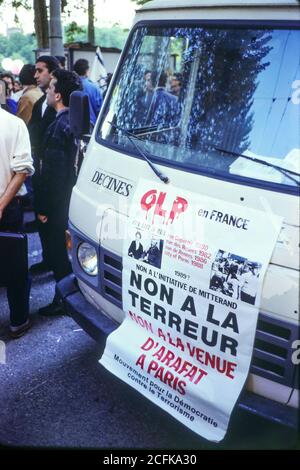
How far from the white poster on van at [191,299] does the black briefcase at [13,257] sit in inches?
50.7

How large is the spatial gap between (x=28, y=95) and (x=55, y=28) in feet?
6.20

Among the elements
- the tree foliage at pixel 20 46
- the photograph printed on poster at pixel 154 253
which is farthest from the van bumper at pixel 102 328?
the tree foliage at pixel 20 46

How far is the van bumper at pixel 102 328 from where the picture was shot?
1.98m

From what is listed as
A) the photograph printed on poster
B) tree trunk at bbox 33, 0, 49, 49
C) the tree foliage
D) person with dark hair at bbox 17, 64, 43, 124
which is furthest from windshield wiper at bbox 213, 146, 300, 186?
the tree foliage

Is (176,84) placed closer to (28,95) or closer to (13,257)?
(13,257)

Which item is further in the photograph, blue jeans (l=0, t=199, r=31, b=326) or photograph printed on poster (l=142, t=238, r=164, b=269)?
blue jeans (l=0, t=199, r=31, b=326)

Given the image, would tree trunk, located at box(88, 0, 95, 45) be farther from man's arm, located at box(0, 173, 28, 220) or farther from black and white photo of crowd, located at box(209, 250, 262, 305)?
black and white photo of crowd, located at box(209, 250, 262, 305)

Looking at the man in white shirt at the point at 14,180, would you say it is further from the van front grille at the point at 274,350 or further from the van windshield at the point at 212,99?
the van front grille at the point at 274,350

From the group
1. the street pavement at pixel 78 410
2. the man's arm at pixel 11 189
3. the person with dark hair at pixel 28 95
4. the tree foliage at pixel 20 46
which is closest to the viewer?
the street pavement at pixel 78 410

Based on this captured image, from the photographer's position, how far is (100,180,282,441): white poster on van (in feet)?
6.63

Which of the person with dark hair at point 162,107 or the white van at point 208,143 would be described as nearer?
the white van at point 208,143

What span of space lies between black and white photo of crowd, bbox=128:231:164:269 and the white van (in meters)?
0.11

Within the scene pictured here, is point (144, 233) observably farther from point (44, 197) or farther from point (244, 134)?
Result: point (44, 197)

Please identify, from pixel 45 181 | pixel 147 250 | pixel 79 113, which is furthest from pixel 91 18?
pixel 147 250
